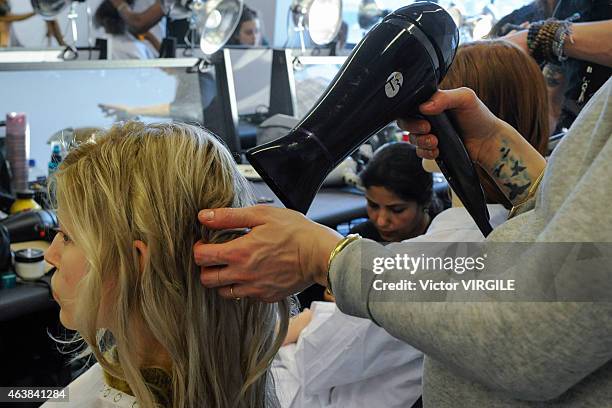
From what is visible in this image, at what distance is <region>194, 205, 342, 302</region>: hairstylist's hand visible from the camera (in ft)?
2.68

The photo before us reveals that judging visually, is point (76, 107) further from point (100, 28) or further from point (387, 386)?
point (387, 386)

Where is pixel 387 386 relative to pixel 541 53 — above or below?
below

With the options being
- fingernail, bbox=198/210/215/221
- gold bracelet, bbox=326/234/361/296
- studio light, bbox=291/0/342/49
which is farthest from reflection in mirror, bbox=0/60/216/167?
gold bracelet, bbox=326/234/361/296

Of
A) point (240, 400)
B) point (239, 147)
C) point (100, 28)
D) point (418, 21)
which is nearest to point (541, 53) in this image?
point (418, 21)

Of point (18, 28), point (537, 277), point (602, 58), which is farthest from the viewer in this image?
point (18, 28)

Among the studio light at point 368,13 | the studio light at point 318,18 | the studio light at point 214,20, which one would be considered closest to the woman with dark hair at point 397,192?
the studio light at point 214,20

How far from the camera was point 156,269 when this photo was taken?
1.01 m

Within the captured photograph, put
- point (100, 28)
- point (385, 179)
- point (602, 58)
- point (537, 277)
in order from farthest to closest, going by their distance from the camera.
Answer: point (100, 28) → point (385, 179) → point (602, 58) → point (537, 277)

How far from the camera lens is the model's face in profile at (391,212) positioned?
2.59 metres

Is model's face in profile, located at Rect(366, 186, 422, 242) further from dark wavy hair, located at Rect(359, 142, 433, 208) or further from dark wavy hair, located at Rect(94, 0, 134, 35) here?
dark wavy hair, located at Rect(94, 0, 134, 35)

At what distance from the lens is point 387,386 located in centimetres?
174

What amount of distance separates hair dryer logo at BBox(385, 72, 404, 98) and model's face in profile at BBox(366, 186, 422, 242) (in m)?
1.68

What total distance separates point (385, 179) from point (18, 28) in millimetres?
2152

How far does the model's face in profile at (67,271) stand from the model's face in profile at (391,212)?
1634 millimetres
